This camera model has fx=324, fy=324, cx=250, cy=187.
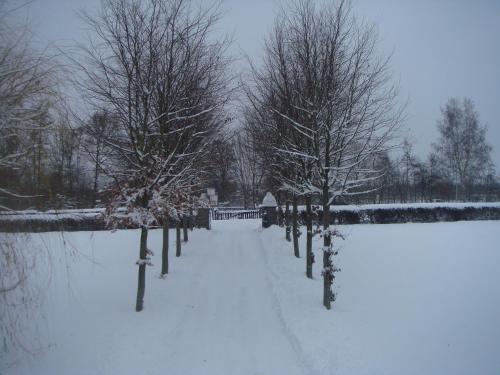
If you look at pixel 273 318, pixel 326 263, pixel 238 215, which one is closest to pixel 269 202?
pixel 238 215

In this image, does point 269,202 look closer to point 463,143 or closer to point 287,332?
point 287,332

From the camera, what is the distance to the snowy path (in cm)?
455

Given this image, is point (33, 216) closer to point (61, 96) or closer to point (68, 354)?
point (61, 96)

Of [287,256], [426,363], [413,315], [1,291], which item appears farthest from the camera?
[287,256]

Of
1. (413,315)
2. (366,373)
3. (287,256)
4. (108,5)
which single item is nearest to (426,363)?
(366,373)

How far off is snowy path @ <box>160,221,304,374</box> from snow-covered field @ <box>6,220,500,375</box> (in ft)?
0.08

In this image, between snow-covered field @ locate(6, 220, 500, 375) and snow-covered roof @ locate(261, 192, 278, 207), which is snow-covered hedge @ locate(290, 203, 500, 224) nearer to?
snow-covered roof @ locate(261, 192, 278, 207)

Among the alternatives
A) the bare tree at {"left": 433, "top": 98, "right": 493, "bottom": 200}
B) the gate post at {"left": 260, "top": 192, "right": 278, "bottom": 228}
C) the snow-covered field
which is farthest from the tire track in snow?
the bare tree at {"left": 433, "top": 98, "right": 493, "bottom": 200}

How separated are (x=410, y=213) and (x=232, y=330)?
1910 cm

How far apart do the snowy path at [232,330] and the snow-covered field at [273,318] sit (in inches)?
1.0

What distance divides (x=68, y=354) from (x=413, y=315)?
5.88m

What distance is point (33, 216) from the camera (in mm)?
4090

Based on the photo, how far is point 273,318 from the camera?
6.18 meters

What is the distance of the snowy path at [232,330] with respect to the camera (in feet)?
14.9
